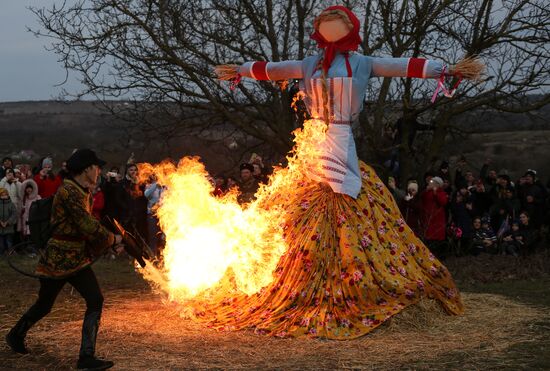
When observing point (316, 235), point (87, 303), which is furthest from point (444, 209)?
point (87, 303)

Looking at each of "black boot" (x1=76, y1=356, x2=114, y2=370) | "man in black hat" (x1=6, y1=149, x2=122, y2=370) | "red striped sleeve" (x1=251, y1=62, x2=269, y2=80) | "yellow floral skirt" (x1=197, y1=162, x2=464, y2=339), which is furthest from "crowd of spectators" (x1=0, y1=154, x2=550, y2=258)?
"black boot" (x1=76, y1=356, x2=114, y2=370)

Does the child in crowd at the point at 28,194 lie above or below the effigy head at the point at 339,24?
below

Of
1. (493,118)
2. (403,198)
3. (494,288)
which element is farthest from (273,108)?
(494,288)

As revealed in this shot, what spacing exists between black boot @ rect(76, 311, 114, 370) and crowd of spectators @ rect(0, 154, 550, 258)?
19.2ft

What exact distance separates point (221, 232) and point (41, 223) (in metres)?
1.91

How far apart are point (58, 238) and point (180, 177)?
5.97 feet

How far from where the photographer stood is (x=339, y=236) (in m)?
7.08

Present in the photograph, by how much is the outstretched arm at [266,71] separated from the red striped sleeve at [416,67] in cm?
111

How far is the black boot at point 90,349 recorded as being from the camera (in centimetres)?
568

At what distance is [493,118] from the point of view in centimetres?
1384

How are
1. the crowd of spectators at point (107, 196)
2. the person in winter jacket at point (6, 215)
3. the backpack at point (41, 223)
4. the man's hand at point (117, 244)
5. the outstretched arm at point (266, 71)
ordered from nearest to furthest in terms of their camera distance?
the backpack at point (41, 223) → the man's hand at point (117, 244) → the outstretched arm at point (266, 71) → the crowd of spectators at point (107, 196) → the person in winter jacket at point (6, 215)

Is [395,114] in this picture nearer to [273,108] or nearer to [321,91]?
[273,108]

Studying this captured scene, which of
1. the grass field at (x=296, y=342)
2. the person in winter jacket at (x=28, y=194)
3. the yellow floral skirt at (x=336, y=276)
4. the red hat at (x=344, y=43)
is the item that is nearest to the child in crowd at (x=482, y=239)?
the grass field at (x=296, y=342)

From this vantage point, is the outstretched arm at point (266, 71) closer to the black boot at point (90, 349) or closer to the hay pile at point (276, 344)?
the hay pile at point (276, 344)
